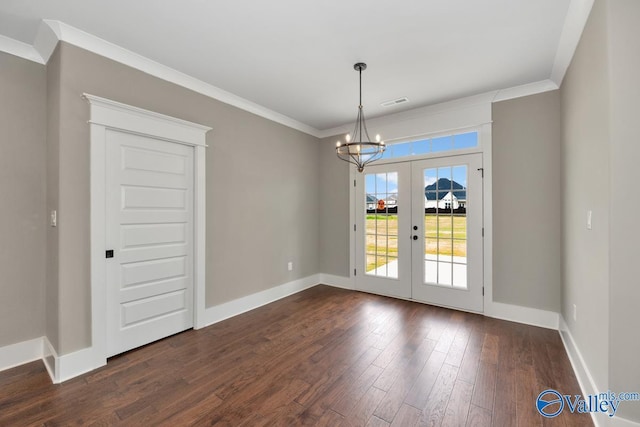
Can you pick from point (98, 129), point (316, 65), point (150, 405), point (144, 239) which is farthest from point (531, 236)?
point (98, 129)

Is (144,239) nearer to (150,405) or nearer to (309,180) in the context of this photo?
(150,405)

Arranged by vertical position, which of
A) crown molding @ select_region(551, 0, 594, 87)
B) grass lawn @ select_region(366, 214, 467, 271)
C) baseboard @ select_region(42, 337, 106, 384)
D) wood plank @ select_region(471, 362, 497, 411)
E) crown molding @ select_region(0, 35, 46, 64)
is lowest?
wood plank @ select_region(471, 362, 497, 411)

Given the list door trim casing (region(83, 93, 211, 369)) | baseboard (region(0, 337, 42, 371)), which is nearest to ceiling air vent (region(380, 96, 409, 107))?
door trim casing (region(83, 93, 211, 369))

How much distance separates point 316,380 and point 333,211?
3.12 metres

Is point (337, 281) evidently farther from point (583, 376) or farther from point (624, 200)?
point (624, 200)

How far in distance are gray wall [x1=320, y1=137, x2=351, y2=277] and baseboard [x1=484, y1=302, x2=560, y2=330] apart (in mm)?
2210

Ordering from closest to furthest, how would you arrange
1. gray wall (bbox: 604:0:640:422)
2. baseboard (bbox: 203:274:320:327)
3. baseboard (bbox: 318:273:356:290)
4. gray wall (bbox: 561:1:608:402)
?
gray wall (bbox: 604:0:640:422), gray wall (bbox: 561:1:608:402), baseboard (bbox: 203:274:320:327), baseboard (bbox: 318:273:356:290)

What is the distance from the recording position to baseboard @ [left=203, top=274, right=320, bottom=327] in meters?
3.40

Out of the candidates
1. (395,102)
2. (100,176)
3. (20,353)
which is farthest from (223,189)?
(395,102)

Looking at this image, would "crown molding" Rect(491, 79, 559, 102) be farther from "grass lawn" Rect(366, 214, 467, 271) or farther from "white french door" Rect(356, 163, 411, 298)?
"grass lawn" Rect(366, 214, 467, 271)

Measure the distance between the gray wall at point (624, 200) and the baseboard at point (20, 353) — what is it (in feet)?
14.4

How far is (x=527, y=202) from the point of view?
3326 millimetres

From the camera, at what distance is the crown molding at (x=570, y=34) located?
1.99 meters

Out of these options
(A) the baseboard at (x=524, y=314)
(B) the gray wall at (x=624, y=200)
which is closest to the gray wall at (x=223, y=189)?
(A) the baseboard at (x=524, y=314)
